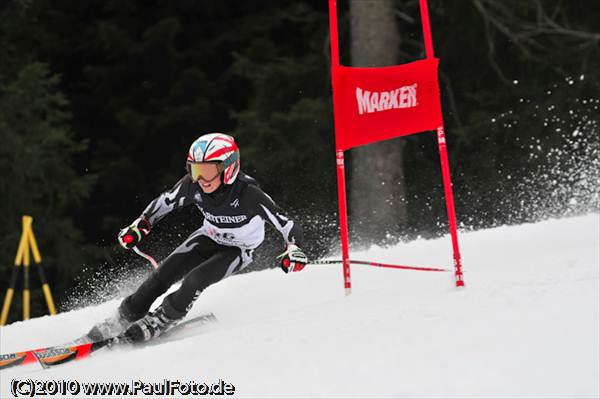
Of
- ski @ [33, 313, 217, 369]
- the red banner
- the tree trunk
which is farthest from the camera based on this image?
the tree trunk

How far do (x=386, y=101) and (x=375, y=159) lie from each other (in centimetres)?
545

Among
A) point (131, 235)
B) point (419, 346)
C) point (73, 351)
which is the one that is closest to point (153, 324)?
point (73, 351)

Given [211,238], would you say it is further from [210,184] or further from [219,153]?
[219,153]

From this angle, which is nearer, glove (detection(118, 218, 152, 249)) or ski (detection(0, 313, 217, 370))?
ski (detection(0, 313, 217, 370))

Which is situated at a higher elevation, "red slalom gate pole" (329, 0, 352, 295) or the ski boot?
"red slalom gate pole" (329, 0, 352, 295)

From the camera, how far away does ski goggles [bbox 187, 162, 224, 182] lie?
223 inches

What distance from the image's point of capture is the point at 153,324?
565cm

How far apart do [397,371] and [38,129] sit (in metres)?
11.7

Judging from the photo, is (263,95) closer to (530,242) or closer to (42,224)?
(42,224)

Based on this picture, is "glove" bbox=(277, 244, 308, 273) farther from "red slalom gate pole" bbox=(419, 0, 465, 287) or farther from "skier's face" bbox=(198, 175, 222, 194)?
"red slalom gate pole" bbox=(419, 0, 465, 287)

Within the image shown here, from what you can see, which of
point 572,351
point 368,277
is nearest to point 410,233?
point 368,277

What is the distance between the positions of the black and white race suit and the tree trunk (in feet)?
16.3

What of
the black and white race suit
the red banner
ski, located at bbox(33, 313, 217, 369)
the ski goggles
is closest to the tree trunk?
the black and white race suit

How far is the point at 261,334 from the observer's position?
457 centimetres
